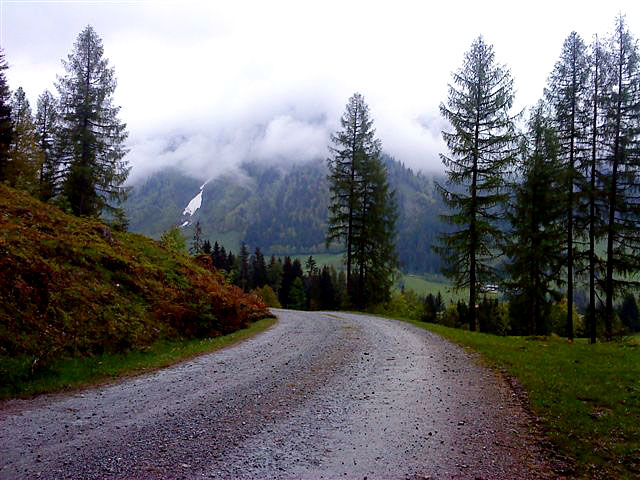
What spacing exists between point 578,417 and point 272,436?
5230 mm

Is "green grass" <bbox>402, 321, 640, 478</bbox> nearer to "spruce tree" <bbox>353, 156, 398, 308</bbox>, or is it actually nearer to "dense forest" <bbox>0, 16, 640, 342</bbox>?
"dense forest" <bbox>0, 16, 640, 342</bbox>

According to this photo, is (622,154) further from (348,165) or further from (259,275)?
(259,275)

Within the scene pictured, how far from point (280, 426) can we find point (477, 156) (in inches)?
763

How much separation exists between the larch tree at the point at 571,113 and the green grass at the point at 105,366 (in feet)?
56.6

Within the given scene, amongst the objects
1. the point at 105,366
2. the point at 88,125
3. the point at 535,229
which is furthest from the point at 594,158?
the point at 88,125

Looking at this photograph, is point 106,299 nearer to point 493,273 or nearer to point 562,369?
point 562,369

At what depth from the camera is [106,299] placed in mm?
12836

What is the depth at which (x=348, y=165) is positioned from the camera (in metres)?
31.5

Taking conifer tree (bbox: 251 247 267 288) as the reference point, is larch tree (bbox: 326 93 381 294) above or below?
above

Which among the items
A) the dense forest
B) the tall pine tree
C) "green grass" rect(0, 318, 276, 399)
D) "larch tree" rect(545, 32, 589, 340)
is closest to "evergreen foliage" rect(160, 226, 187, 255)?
the dense forest

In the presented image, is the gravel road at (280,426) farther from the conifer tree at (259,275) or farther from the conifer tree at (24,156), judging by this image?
the conifer tree at (259,275)

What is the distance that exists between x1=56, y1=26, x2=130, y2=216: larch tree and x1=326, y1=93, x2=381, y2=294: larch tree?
52.6ft

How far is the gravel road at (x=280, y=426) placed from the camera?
4930mm

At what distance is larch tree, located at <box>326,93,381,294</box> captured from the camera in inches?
1212
